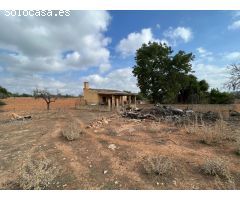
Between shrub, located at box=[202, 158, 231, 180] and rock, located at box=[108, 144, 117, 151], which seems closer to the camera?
shrub, located at box=[202, 158, 231, 180]

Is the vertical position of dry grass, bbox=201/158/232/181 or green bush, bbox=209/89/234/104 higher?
green bush, bbox=209/89/234/104

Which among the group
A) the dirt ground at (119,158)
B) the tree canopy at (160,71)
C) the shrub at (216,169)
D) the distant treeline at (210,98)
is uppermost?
the tree canopy at (160,71)

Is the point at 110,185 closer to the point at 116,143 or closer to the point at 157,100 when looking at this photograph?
the point at 116,143

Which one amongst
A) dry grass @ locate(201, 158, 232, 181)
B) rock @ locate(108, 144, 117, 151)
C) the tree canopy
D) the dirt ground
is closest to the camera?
the dirt ground

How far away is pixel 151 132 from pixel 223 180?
4204mm

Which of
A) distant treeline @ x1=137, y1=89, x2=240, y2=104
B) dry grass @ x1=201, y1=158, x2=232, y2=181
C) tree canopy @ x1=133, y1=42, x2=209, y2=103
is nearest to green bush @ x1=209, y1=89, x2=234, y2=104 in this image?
distant treeline @ x1=137, y1=89, x2=240, y2=104

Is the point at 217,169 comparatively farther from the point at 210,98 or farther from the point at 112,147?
the point at 210,98

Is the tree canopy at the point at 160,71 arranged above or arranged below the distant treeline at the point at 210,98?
above

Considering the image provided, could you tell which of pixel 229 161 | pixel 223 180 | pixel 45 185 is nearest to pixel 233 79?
pixel 229 161

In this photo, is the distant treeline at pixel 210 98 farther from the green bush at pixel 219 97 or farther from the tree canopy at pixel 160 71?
the tree canopy at pixel 160 71

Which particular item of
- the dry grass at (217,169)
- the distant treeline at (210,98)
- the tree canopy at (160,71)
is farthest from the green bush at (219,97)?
the dry grass at (217,169)

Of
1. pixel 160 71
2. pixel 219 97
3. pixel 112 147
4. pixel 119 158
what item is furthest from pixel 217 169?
pixel 219 97

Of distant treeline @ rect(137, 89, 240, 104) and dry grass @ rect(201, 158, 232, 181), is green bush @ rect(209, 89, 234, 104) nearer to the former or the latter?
distant treeline @ rect(137, 89, 240, 104)

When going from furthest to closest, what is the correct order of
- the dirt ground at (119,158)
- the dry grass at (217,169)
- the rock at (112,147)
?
the rock at (112,147) → the dry grass at (217,169) → the dirt ground at (119,158)
